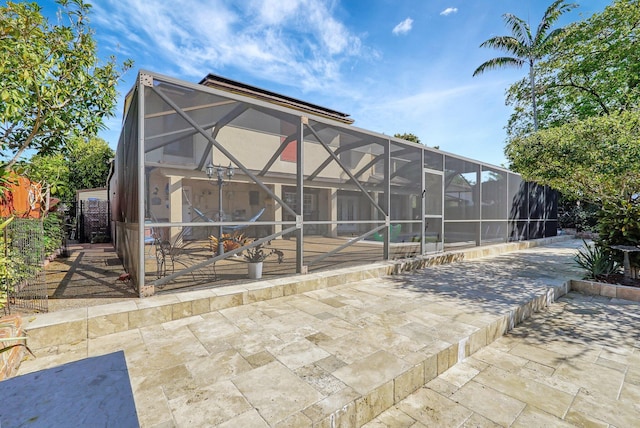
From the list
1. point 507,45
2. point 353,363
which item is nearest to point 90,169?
point 353,363

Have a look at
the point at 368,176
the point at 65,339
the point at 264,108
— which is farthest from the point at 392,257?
the point at 65,339

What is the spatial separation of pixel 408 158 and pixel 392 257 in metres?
2.44

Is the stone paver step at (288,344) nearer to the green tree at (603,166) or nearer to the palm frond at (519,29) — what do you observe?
the green tree at (603,166)

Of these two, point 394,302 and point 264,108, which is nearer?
point 394,302

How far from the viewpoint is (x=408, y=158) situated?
21.9 feet

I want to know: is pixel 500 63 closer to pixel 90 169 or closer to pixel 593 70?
pixel 593 70

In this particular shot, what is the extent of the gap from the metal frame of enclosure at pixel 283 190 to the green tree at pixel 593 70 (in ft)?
22.9

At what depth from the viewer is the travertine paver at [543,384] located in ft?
5.84

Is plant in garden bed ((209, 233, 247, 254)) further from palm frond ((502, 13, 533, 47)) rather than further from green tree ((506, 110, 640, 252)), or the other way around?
palm frond ((502, 13, 533, 47))

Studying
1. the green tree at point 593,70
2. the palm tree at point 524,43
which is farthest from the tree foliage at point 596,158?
the palm tree at point 524,43

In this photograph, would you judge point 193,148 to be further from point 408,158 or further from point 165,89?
point 408,158

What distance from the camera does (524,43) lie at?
14555mm

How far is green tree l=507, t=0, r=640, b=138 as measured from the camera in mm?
11445

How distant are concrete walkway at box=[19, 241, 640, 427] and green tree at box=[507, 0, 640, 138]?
13226mm
